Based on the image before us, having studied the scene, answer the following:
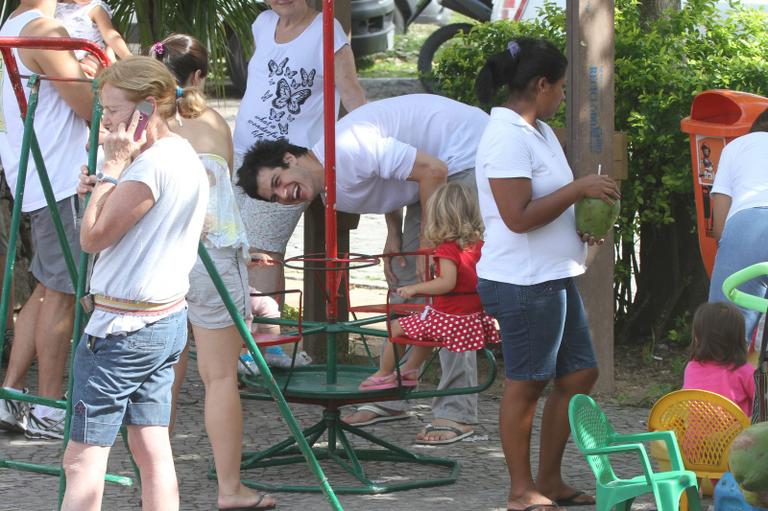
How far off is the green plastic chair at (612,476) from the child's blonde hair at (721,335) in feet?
1.59

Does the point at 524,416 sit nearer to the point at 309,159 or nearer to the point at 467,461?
the point at 467,461

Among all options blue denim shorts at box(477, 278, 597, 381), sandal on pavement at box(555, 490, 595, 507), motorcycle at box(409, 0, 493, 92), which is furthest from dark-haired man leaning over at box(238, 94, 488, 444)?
motorcycle at box(409, 0, 493, 92)

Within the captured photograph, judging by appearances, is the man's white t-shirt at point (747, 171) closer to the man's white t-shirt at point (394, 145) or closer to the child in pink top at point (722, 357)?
the child in pink top at point (722, 357)

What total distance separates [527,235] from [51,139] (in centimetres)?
217

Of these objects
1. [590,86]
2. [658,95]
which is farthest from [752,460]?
[658,95]

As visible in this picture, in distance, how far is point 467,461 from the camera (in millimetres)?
5129

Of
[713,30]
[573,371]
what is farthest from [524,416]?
[713,30]

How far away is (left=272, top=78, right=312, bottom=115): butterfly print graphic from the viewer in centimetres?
582

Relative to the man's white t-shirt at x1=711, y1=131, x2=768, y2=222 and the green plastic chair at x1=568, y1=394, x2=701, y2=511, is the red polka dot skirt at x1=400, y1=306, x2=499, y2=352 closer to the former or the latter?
the green plastic chair at x1=568, y1=394, x2=701, y2=511

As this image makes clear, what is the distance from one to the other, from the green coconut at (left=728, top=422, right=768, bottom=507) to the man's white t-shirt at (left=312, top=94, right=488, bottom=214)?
263 centimetres

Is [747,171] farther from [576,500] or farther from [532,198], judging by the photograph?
[576,500]

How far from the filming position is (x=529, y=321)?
14.0ft

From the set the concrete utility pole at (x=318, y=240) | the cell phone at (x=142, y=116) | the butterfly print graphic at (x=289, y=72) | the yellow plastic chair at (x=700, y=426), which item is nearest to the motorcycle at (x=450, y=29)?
the concrete utility pole at (x=318, y=240)

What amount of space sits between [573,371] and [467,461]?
864mm
